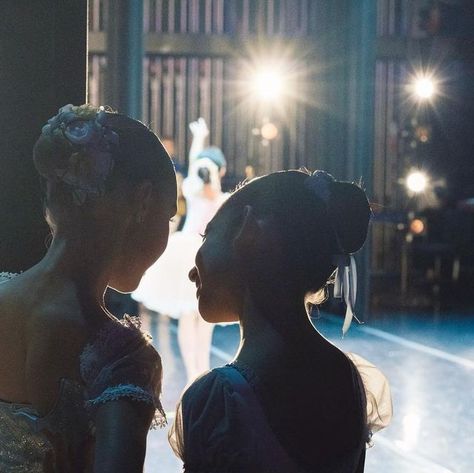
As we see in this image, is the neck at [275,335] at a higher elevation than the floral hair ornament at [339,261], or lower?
lower

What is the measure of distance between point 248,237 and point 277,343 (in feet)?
0.53

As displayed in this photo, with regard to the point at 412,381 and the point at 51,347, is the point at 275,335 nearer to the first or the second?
the point at 51,347

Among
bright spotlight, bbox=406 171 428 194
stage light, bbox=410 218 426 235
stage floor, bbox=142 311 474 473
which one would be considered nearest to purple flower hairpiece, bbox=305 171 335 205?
stage floor, bbox=142 311 474 473

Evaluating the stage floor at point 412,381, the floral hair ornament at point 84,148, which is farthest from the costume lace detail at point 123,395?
the stage floor at point 412,381

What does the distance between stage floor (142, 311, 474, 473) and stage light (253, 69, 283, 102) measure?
3.95 m

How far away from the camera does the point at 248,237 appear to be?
1383 millimetres

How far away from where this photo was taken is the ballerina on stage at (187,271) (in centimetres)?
609

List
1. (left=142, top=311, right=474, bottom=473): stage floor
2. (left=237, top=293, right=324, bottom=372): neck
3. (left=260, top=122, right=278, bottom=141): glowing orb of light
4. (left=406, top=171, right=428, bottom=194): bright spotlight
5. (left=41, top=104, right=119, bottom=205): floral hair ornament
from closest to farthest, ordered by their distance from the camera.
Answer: (left=41, top=104, right=119, bottom=205): floral hair ornament, (left=237, top=293, right=324, bottom=372): neck, (left=142, top=311, right=474, bottom=473): stage floor, (left=406, top=171, right=428, bottom=194): bright spotlight, (left=260, top=122, right=278, bottom=141): glowing orb of light

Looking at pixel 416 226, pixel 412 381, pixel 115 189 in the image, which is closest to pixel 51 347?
pixel 115 189

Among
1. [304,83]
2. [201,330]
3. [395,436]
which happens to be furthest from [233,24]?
[395,436]

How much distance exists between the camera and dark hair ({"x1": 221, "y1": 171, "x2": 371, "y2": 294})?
4.57 feet

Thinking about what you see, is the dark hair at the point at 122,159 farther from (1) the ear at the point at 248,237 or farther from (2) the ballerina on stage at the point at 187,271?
(2) the ballerina on stage at the point at 187,271

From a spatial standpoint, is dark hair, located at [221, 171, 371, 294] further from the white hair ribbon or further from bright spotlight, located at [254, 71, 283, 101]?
bright spotlight, located at [254, 71, 283, 101]

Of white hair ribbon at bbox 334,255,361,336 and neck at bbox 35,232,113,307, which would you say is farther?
white hair ribbon at bbox 334,255,361,336
